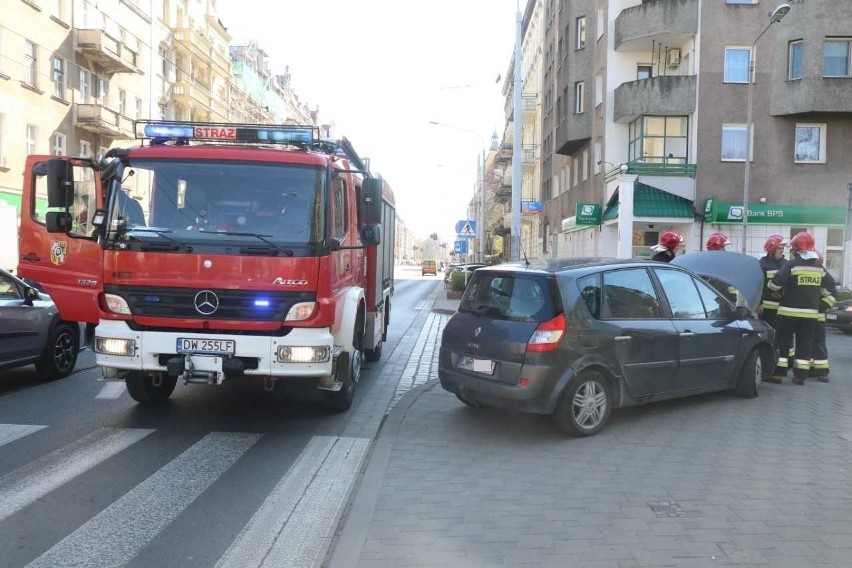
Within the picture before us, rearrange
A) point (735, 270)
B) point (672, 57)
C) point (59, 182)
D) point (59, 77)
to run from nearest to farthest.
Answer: point (59, 182) < point (735, 270) < point (672, 57) < point (59, 77)

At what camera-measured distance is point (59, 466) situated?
5.46m

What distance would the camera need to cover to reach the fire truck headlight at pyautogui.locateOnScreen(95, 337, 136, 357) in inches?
243

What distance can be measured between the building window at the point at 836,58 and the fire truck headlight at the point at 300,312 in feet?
82.9

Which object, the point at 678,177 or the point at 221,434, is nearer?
the point at 221,434

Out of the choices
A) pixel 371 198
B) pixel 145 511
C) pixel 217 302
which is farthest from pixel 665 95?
pixel 145 511

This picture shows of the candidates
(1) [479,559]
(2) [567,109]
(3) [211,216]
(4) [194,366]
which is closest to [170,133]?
(3) [211,216]

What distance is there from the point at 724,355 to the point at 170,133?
20.2ft

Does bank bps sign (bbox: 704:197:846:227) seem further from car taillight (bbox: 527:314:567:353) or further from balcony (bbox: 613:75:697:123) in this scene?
car taillight (bbox: 527:314:567:353)

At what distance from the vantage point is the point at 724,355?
7574 mm

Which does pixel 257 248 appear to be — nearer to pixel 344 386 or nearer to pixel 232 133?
pixel 232 133

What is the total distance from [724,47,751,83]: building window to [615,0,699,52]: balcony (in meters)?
1.57

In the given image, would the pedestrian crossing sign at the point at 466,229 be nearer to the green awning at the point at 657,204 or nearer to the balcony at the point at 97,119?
the green awning at the point at 657,204

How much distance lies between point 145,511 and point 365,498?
143 centimetres

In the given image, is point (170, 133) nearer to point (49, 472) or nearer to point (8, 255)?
point (49, 472)
